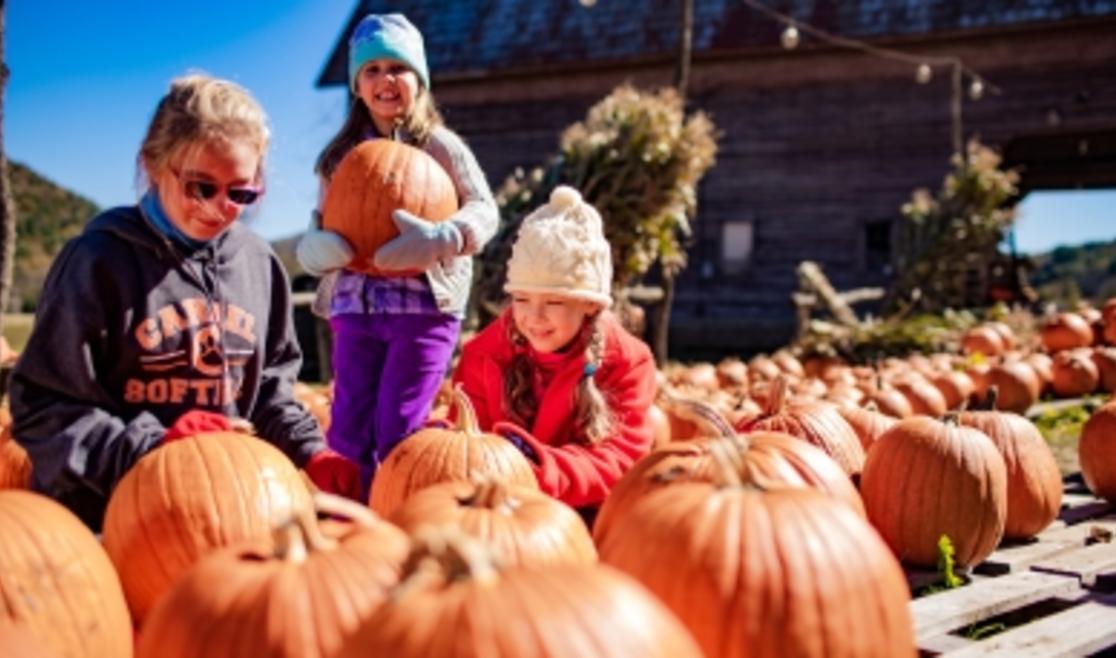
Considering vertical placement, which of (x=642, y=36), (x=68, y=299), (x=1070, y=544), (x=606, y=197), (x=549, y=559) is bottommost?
(x=1070, y=544)

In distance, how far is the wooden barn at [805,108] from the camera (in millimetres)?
17844

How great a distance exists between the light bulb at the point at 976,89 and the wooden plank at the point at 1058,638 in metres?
15.8

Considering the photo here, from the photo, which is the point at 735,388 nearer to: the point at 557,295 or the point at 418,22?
the point at 557,295

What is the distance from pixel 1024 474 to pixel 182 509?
2671 mm

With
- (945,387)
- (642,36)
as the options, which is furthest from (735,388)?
(642,36)

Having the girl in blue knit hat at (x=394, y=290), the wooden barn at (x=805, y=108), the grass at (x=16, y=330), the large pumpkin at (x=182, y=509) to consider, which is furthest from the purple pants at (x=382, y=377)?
the wooden barn at (x=805, y=108)

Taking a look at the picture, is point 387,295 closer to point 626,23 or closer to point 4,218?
point 4,218

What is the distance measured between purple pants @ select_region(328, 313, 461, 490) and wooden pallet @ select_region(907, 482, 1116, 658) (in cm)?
169

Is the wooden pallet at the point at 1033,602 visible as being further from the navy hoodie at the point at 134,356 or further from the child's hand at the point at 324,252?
the child's hand at the point at 324,252

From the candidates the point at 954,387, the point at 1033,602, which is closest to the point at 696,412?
the point at 1033,602

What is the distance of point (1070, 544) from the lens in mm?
3477

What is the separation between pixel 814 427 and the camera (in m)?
3.51

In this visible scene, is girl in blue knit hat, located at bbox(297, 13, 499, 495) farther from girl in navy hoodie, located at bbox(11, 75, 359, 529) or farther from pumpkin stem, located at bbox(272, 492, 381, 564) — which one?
pumpkin stem, located at bbox(272, 492, 381, 564)

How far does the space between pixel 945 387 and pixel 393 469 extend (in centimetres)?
551
